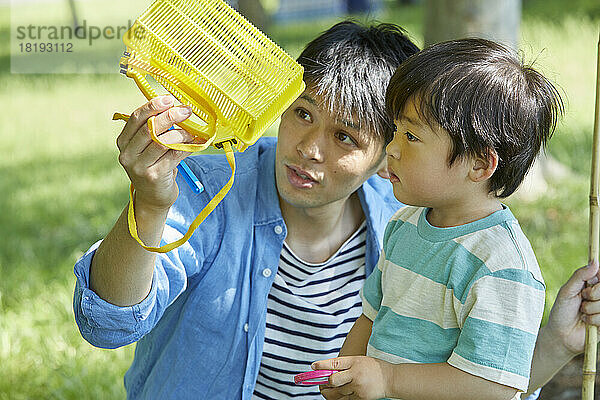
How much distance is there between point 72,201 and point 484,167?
162 inches

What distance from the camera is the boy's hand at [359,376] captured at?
5.28 feet

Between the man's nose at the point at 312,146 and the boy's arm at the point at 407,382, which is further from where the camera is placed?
the man's nose at the point at 312,146

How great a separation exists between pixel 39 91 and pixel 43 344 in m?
5.33

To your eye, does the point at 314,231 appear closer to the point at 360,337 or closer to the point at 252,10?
the point at 360,337

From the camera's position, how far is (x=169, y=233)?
1.97 meters

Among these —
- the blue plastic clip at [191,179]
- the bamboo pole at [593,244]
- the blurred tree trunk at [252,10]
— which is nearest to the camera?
the blue plastic clip at [191,179]

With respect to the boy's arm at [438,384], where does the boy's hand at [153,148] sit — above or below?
above

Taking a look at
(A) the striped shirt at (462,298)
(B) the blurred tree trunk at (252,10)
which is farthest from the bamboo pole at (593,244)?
(B) the blurred tree trunk at (252,10)

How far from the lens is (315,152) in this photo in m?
2.03

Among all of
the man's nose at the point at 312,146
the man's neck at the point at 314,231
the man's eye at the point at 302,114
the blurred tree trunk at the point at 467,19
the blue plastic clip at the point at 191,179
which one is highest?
the blurred tree trunk at the point at 467,19

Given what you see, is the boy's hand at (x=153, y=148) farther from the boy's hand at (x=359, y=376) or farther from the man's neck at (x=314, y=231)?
the man's neck at (x=314, y=231)

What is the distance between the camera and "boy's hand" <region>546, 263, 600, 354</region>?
187cm

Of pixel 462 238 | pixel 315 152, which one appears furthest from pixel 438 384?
pixel 315 152

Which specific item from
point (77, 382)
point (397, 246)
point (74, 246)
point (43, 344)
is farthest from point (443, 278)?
point (74, 246)
